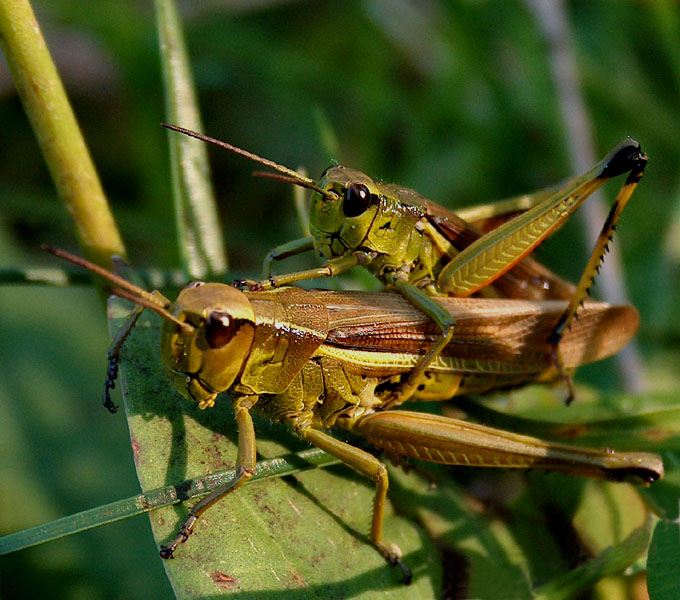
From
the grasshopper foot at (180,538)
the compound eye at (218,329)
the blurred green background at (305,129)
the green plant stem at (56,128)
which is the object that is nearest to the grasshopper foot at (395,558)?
the grasshopper foot at (180,538)

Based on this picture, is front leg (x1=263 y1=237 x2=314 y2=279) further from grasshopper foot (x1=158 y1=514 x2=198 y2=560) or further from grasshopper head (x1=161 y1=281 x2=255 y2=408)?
grasshopper foot (x1=158 y1=514 x2=198 y2=560)

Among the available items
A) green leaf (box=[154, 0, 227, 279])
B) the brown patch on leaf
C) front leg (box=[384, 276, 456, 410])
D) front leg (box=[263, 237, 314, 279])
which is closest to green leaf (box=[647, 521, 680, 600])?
front leg (box=[384, 276, 456, 410])

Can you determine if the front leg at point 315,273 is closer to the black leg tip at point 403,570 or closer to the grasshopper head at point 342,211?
the grasshopper head at point 342,211

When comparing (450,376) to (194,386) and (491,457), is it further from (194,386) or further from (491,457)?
(194,386)

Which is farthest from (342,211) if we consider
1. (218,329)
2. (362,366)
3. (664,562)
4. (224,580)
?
(664,562)

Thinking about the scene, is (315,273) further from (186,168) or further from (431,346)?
(186,168)
